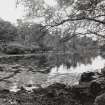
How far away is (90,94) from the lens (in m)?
10.5

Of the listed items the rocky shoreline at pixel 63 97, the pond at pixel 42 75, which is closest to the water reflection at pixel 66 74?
the pond at pixel 42 75

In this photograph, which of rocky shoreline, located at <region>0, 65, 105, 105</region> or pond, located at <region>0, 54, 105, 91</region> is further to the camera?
pond, located at <region>0, 54, 105, 91</region>

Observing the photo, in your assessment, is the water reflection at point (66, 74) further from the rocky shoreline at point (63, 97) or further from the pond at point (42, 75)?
the rocky shoreline at point (63, 97)

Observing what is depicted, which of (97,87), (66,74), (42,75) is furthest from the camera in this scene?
(66,74)

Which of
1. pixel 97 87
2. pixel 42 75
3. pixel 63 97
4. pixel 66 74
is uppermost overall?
pixel 97 87

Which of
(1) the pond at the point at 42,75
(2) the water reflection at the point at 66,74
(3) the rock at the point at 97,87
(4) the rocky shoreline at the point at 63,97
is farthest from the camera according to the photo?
(2) the water reflection at the point at 66,74

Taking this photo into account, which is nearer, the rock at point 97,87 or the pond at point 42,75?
the rock at point 97,87

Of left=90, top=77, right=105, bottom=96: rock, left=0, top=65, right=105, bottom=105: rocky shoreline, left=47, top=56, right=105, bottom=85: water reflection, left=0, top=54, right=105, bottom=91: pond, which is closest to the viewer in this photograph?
left=0, top=65, right=105, bottom=105: rocky shoreline

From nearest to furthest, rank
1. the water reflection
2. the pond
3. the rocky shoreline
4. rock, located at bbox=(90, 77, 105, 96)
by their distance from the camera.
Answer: the rocky shoreline
rock, located at bbox=(90, 77, 105, 96)
the pond
the water reflection

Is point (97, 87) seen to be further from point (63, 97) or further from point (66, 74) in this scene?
point (66, 74)

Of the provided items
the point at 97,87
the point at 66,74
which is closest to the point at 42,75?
the point at 66,74

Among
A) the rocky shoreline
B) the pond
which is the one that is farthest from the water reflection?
the rocky shoreline

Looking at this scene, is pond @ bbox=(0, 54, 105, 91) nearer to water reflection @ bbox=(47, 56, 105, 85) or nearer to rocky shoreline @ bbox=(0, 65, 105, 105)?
water reflection @ bbox=(47, 56, 105, 85)

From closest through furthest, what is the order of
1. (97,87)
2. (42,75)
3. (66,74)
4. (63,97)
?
1. (63,97)
2. (97,87)
3. (42,75)
4. (66,74)
